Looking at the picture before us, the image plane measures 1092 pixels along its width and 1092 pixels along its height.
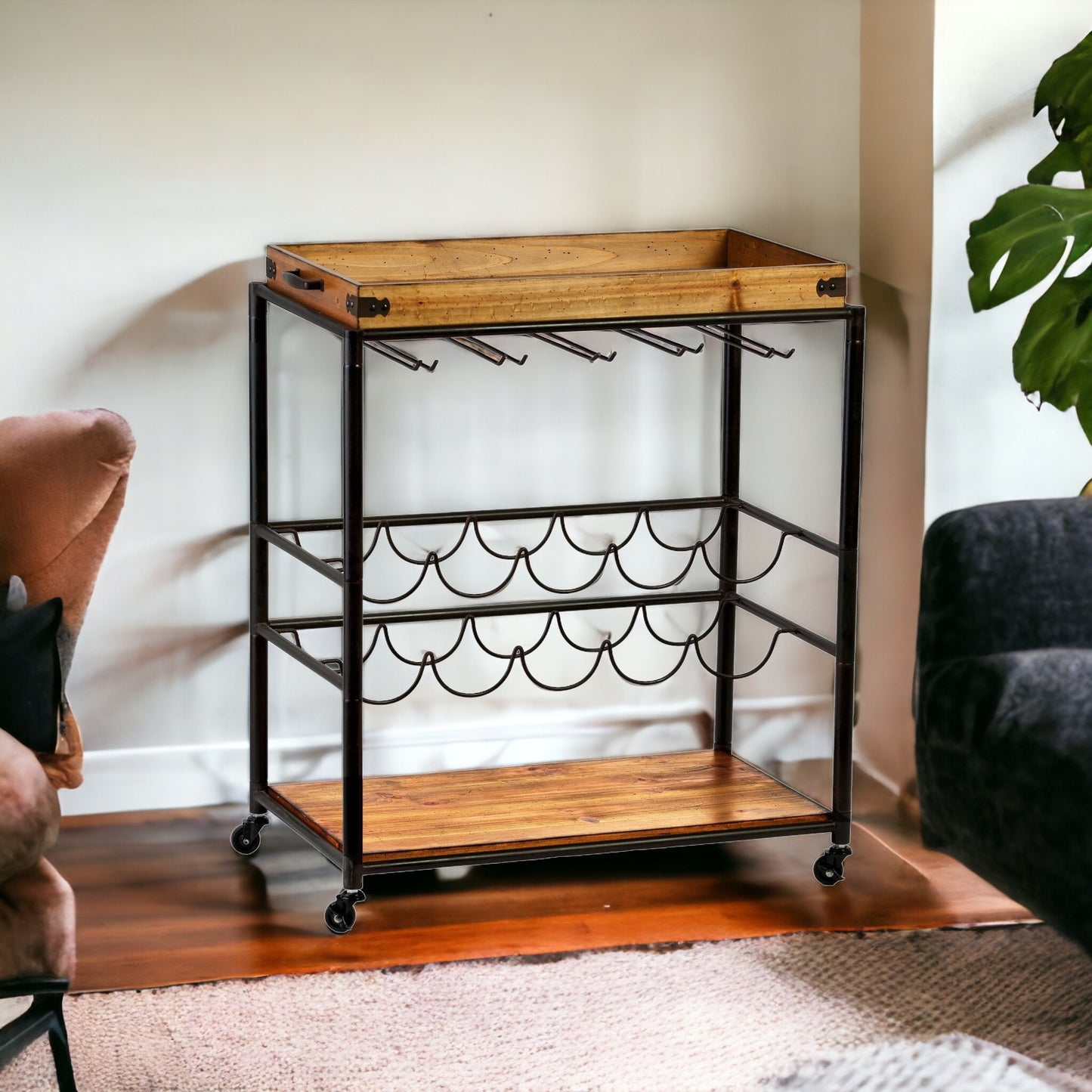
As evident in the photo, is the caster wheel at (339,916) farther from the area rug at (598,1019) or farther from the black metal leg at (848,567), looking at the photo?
the black metal leg at (848,567)

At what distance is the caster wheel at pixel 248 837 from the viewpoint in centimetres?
244

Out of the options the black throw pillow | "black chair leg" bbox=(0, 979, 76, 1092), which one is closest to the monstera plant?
the black throw pillow

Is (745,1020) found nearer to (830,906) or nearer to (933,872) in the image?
(830,906)

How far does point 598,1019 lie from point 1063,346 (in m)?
1.11

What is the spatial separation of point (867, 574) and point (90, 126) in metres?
1.47

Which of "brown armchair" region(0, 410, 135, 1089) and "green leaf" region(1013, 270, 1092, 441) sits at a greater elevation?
"green leaf" region(1013, 270, 1092, 441)

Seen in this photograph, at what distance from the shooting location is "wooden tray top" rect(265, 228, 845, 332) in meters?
2.08

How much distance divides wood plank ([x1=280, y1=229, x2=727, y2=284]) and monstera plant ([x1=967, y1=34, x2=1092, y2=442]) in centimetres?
53

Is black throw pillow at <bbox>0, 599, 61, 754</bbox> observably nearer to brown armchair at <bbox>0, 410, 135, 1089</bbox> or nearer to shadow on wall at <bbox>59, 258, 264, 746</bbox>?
brown armchair at <bbox>0, 410, 135, 1089</bbox>

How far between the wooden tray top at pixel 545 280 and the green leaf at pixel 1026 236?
0.65 ft

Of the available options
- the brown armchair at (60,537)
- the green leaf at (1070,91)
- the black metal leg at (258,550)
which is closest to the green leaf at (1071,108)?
the green leaf at (1070,91)

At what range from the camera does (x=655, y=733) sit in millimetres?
2777

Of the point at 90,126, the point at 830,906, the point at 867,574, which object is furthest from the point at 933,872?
the point at 90,126

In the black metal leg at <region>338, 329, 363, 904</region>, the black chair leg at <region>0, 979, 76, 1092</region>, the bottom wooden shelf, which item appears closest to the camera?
the black chair leg at <region>0, 979, 76, 1092</region>
